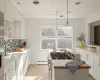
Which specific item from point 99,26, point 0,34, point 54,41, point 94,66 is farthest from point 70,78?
point 54,41

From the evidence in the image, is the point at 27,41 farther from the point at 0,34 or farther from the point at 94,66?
the point at 0,34

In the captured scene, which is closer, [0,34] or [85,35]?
[0,34]

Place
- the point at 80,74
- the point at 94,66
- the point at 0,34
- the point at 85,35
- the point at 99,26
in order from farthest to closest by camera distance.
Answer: the point at 85,35 < the point at 99,26 < the point at 94,66 < the point at 80,74 < the point at 0,34

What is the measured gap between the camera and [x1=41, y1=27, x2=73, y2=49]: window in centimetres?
755

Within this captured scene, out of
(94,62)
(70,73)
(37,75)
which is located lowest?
(37,75)

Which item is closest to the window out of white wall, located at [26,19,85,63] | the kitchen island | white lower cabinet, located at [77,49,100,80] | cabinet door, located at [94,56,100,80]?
white wall, located at [26,19,85,63]

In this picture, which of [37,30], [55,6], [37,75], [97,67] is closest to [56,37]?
[37,30]

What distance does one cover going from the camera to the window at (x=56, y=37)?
7547 mm

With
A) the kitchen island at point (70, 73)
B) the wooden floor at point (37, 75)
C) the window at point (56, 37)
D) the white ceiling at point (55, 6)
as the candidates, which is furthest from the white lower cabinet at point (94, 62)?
the window at point (56, 37)

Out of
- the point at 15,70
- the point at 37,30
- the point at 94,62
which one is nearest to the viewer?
the point at 15,70

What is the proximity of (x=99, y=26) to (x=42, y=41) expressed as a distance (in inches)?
127

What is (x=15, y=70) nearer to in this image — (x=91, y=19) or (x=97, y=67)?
(x=97, y=67)

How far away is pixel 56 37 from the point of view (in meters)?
7.55

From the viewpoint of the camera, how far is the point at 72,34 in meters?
7.48
